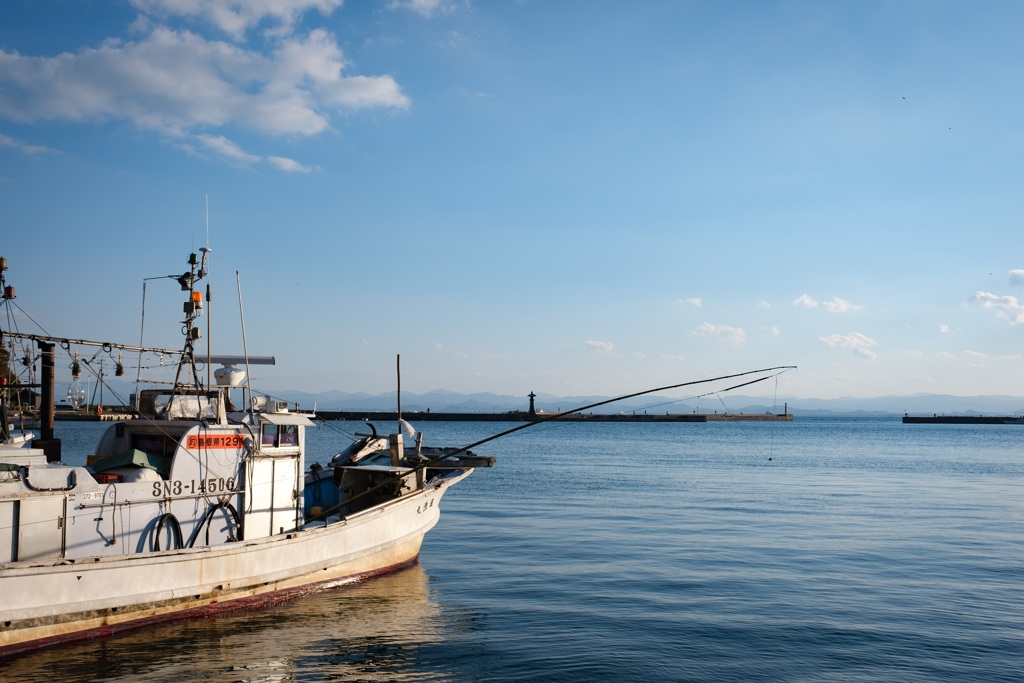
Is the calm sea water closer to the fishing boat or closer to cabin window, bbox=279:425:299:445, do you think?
the fishing boat

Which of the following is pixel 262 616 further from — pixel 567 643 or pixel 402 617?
pixel 567 643

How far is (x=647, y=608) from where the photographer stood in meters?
19.1

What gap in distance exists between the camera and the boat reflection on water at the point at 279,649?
553 inches

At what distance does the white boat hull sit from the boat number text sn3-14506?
1.41 metres

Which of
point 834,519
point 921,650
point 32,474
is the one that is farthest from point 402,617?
point 834,519

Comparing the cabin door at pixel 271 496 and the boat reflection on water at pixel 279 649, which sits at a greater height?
the cabin door at pixel 271 496

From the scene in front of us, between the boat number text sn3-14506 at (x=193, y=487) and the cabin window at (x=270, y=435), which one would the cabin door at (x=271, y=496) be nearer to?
the cabin window at (x=270, y=435)

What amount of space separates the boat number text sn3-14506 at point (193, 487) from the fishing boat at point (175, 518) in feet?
0.08

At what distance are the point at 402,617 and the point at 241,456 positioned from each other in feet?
17.4

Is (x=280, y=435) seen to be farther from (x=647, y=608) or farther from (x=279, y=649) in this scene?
(x=647, y=608)

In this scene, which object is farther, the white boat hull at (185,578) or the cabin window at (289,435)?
the cabin window at (289,435)

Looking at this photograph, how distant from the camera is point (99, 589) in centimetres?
1462

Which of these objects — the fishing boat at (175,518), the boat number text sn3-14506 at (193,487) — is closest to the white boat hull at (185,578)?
the fishing boat at (175,518)

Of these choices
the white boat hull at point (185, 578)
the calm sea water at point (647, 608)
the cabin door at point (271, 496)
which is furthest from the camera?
the cabin door at point (271, 496)
